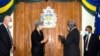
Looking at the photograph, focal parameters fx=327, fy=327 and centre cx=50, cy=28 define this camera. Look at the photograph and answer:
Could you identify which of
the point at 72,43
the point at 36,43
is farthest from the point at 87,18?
the point at 36,43

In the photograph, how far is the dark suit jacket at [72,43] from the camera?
742cm

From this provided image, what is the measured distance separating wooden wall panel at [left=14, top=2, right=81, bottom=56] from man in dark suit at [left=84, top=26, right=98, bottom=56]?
855 millimetres

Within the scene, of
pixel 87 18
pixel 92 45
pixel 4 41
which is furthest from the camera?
pixel 87 18

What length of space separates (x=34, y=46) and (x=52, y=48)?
120cm

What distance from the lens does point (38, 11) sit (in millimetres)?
9148

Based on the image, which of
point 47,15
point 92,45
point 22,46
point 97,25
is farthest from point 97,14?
point 22,46

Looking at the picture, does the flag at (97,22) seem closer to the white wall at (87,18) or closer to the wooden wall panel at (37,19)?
the white wall at (87,18)

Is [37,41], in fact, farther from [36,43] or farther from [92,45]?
[92,45]

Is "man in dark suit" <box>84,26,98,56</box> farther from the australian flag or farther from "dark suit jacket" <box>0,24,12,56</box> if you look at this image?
"dark suit jacket" <box>0,24,12,56</box>

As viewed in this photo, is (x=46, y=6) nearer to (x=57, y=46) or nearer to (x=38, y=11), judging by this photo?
(x=38, y=11)

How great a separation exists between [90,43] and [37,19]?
1.77 metres

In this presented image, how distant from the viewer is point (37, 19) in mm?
9148

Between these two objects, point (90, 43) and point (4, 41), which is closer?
point (4, 41)

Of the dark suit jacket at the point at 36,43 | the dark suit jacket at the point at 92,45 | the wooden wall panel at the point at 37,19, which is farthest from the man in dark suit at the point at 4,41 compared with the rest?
the wooden wall panel at the point at 37,19
